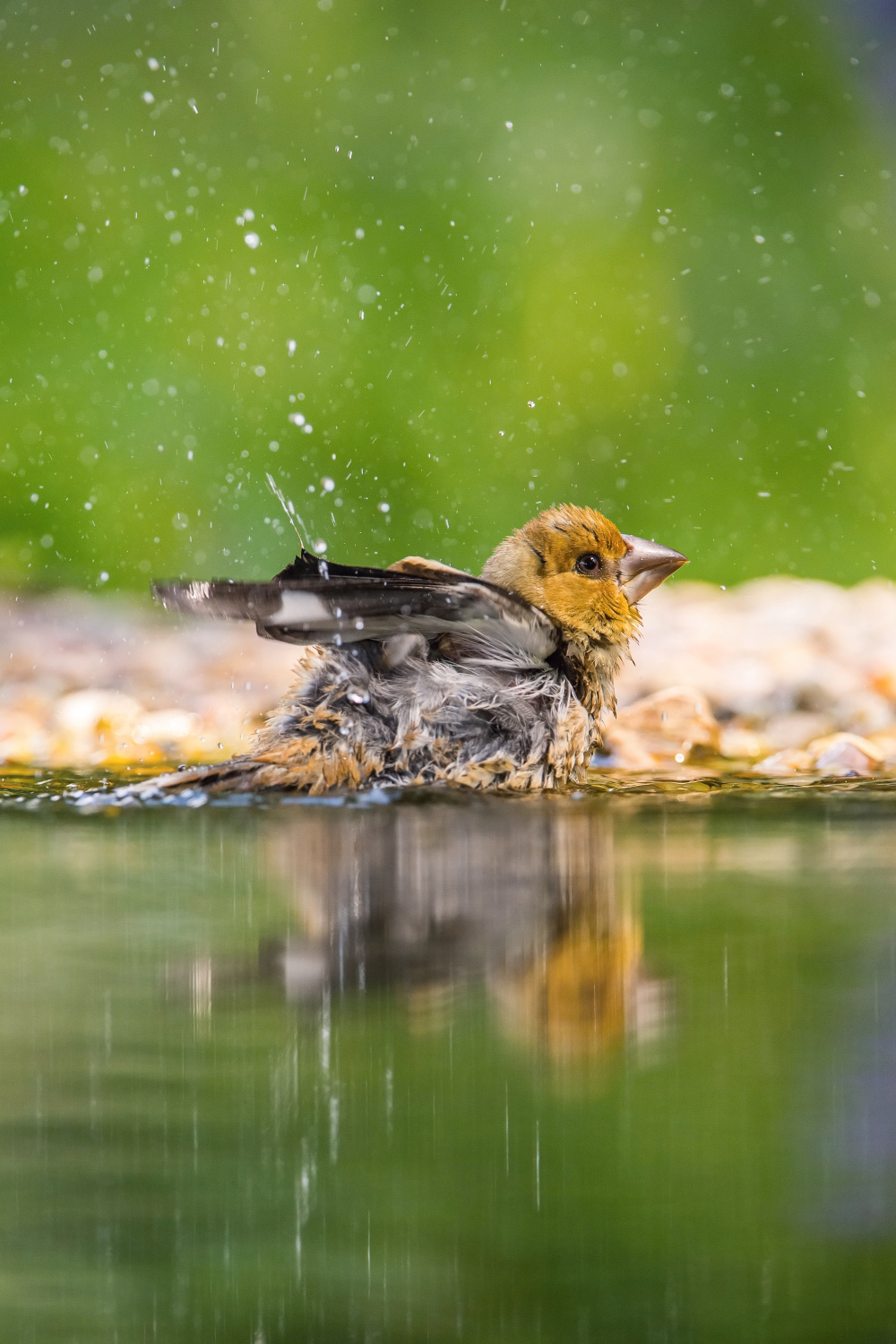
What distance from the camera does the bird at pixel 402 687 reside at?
2891 mm

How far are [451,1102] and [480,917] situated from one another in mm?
674

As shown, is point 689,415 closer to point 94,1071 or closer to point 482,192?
point 482,192

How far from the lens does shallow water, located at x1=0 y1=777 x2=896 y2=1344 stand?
3.48ft

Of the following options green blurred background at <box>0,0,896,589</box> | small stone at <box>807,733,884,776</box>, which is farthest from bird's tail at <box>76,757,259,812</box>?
green blurred background at <box>0,0,896,589</box>

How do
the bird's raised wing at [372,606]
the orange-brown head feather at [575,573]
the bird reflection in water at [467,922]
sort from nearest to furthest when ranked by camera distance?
the bird reflection in water at [467,922] → the bird's raised wing at [372,606] → the orange-brown head feather at [575,573]

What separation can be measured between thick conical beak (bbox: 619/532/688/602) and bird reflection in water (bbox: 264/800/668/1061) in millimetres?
690

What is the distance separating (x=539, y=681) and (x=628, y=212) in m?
2.90

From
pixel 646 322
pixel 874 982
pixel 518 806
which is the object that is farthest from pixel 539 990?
pixel 646 322

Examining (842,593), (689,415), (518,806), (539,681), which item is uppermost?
(689,415)

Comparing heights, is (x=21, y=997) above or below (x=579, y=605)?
below

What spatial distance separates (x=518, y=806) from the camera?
9.38 feet

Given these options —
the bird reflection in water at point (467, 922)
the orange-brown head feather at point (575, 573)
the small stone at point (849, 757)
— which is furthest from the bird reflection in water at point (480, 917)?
the small stone at point (849, 757)

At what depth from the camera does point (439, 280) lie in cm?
537

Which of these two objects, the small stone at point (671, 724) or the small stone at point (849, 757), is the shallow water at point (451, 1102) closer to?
the small stone at point (849, 757)
